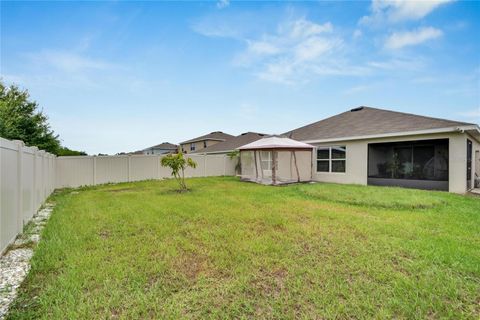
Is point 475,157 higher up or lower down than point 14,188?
higher up

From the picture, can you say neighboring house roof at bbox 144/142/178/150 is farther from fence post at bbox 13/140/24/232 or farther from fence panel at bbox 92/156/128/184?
fence post at bbox 13/140/24/232

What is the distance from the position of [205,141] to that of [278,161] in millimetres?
21007

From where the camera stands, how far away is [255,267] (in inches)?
128

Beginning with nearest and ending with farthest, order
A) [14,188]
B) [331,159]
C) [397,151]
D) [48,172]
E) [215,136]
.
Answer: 1. [14,188]
2. [48,172]
3. [397,151]
4. [331,159]
5. [215,136]

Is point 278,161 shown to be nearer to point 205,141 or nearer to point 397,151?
point 397,151

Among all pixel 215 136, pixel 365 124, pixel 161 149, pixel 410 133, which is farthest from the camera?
pixel 161 149

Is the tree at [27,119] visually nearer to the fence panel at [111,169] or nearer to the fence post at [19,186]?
the fence panel at [111,169]

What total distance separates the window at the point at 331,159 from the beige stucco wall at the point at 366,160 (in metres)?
0.23

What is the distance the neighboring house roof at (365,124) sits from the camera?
10.7 meters

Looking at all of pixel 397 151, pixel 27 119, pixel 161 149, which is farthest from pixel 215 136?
pixel 397 151

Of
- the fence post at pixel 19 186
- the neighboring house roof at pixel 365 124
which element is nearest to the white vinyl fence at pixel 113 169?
the neighboring house roof at pixel 365 124

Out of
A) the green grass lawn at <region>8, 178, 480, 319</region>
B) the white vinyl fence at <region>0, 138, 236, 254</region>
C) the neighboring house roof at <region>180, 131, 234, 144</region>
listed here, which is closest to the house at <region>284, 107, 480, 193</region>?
the green grass lawn at <region>8, 178, 480, 319</region>

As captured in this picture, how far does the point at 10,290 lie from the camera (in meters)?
2.71

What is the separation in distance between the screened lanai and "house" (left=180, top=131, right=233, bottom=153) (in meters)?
18.6
